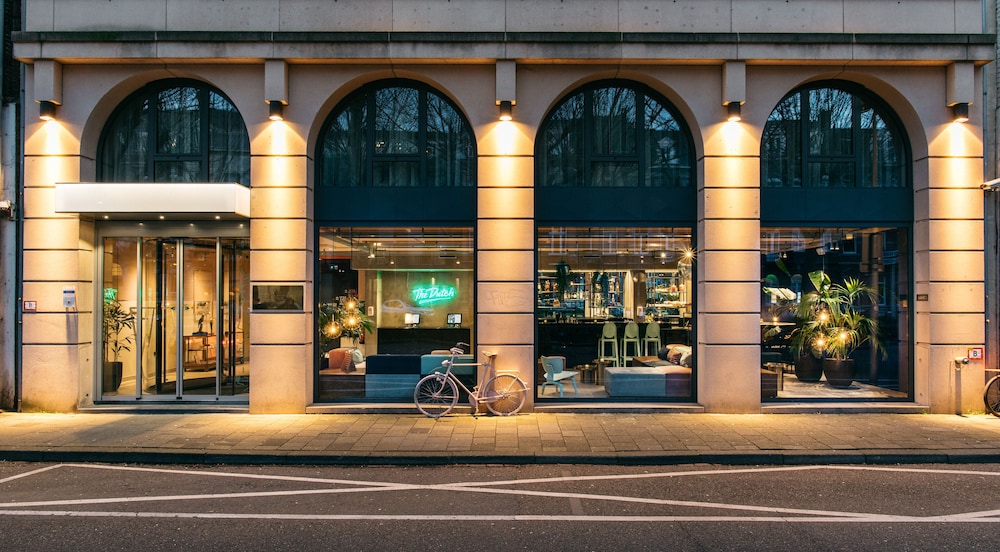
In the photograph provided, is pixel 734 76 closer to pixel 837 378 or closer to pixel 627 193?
pixel 627 193

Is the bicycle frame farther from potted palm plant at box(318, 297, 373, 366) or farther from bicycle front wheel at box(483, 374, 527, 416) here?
potted palm plant at box(318, 297, 373, 366)

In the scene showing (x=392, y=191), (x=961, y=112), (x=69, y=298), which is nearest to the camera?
(x=961, y=112)

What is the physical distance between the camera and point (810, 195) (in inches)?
402

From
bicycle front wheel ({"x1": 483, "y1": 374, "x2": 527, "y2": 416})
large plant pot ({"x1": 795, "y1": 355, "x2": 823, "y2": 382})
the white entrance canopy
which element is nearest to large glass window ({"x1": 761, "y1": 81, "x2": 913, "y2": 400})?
large plant pot ({"x1": 795, "y1": 355, "x2": 823, "y2": 382})

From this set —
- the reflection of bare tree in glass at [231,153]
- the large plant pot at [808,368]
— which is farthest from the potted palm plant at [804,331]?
the reflection of bare tree in glass at [231,153]

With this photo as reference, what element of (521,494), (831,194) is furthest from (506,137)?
(521,494)

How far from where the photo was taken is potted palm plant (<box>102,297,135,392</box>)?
10.6 metres

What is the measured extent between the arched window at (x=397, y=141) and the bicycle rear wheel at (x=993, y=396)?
9050 millimetres

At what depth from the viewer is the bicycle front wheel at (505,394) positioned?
9.62 m

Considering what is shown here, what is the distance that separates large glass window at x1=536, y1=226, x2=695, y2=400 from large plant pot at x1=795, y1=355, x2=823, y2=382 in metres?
2.38

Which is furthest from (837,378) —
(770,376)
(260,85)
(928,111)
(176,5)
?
(176,5)

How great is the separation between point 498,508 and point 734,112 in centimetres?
748

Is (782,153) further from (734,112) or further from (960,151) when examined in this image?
(960,151)

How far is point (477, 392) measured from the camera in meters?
9.62
